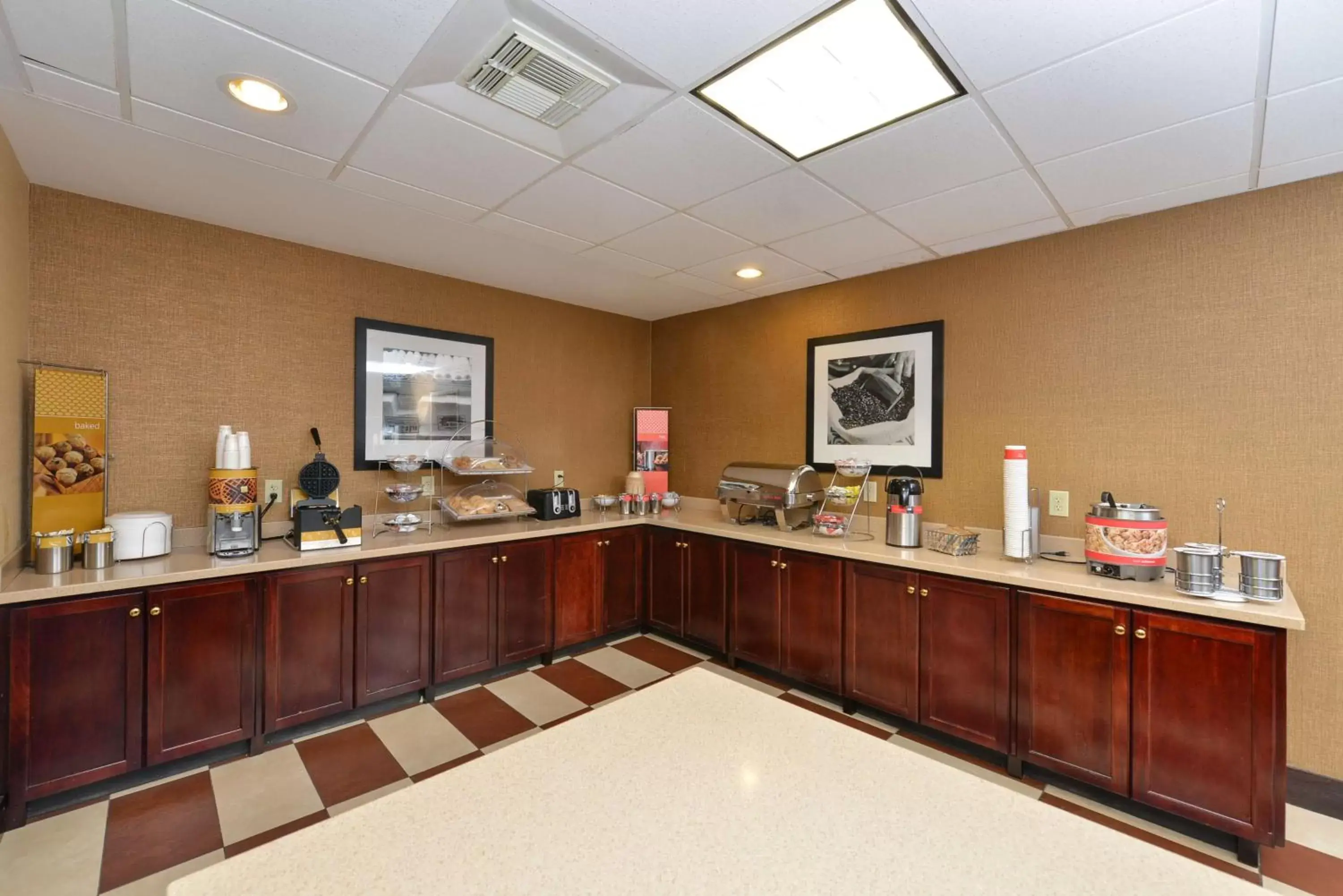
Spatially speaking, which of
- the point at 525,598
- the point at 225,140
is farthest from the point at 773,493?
the point at 225,140

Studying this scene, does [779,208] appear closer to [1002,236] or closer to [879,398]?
[1002,236]

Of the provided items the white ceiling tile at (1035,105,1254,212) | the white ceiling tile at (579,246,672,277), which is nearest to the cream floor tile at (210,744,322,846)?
the white ceiling tile at (579,246,672,277)

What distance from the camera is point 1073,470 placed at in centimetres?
289

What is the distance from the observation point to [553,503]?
393cm

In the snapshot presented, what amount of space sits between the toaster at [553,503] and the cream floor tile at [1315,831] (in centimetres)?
364

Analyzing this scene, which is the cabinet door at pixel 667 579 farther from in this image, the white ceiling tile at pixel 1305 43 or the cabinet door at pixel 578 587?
the white ceiling tile at pixel 1305 43

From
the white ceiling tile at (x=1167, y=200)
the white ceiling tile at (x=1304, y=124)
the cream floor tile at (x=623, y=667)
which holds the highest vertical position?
the white ceiling tile at (x=1304, y=124)

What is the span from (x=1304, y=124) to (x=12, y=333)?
4674 millimetres

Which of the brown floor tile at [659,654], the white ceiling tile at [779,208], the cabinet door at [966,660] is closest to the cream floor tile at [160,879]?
the brown floor tile at [659,654]

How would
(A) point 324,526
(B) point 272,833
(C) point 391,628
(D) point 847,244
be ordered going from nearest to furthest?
(B) point 272,833 → (A) point 324,526 → (C) point 391,628 → (D) point 847,244

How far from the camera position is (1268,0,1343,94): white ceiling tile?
1.46 m

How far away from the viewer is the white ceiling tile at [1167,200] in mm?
2361

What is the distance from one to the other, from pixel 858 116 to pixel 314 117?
72.0 inches

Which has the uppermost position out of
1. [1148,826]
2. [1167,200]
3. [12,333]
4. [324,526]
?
[1167,200]
